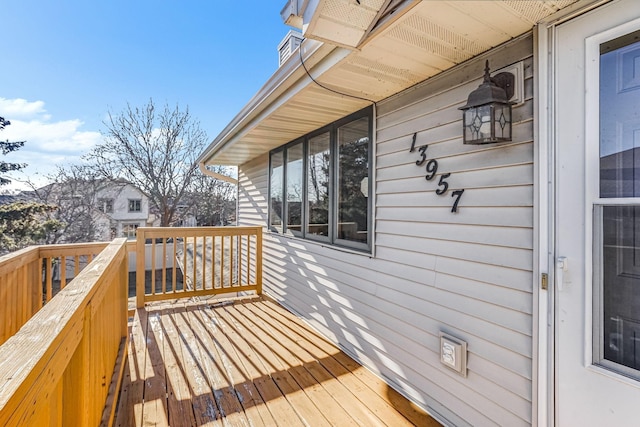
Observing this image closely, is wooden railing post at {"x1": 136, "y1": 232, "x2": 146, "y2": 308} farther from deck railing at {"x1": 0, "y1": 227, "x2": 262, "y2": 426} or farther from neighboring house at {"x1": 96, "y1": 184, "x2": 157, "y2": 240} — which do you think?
neighboring house at {"x1": 96, "y1": 184, "x2": 157, "y2": 240}

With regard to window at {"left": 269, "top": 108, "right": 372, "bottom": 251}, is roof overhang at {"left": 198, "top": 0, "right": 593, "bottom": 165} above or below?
above

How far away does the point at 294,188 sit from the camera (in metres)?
4.16

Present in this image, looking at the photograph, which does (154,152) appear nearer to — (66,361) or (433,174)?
(433,174)

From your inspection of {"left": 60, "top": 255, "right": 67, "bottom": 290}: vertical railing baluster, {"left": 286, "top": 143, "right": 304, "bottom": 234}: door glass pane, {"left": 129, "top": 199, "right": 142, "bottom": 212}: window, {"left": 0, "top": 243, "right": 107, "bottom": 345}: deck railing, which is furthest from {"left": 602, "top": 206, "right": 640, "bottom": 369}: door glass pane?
{"left": 129, "top": 199, "right": 142, "bottom": 212}: window

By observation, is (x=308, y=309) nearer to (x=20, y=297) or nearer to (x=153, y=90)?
(x=20, y=297)

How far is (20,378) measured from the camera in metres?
0.64

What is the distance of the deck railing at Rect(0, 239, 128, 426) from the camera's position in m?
0.65

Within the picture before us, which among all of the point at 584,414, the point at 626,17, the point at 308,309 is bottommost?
the point at 308,309

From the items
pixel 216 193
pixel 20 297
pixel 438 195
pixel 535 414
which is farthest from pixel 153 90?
pixel 535 414

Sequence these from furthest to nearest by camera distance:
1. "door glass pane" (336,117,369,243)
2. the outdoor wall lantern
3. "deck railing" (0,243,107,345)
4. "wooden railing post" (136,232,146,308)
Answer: "wooden railing post" (136,232,146,308)
"door glass pane" (336,117,369,243)
"deck railing" (0,243,107,345)
the outdoor wall lantern

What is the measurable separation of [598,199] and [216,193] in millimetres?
16589

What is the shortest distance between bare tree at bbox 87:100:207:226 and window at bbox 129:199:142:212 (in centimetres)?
200

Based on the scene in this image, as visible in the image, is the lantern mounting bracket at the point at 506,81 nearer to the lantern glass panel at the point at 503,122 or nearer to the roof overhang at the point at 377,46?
the lantern glass panel at the point at 503,122

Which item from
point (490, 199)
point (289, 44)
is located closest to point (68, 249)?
point (490, 199)
